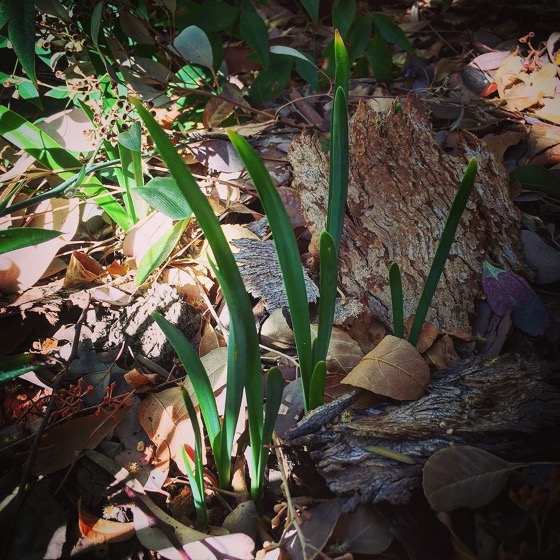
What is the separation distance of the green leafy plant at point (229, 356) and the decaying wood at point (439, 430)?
0.08m

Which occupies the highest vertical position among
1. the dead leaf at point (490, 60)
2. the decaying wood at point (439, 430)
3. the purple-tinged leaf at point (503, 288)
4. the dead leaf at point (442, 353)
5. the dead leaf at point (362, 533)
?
the dead leaf at point (490, 60)

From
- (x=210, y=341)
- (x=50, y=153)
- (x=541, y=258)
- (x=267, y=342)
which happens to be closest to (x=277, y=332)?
(x=267, y=342)

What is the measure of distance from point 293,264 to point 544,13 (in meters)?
1.72

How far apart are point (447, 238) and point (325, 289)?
22cm

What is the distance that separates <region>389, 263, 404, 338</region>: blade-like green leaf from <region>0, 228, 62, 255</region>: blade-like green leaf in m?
0.64

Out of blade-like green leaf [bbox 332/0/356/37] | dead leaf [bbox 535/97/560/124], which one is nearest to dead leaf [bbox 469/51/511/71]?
dead leaf [bbox 535/97/560/124]

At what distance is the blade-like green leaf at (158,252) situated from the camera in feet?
3.47

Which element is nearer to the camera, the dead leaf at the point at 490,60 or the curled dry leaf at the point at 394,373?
the curled dry leaf at the point at 394,373

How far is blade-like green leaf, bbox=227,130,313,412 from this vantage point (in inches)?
24.1

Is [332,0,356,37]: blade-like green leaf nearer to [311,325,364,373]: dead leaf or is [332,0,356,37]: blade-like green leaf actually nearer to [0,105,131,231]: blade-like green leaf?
[0,105,131,231]: blade-like green leaf

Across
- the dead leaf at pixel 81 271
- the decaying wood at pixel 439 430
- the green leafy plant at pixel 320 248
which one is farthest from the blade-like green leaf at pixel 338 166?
the dead leaf at pixel 81 271

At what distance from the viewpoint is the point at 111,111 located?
1284 millimetres

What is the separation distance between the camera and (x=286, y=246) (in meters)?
0.69

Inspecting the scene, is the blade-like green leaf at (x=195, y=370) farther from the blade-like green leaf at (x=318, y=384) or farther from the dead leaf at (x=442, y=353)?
the dead leaf at (x=442, y=353)
